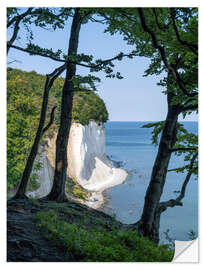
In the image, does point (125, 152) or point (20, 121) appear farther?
point (125, 152)

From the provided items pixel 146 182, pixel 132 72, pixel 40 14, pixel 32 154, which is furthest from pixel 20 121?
pixel 146 182

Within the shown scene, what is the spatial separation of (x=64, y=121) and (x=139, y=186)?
2865mm

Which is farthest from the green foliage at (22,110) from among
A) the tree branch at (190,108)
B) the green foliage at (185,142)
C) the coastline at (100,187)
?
the tree branch at (190,108)

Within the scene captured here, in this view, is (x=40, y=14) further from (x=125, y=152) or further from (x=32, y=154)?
(x=125, y=152)

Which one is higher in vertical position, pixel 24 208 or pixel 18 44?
pixel 18 44

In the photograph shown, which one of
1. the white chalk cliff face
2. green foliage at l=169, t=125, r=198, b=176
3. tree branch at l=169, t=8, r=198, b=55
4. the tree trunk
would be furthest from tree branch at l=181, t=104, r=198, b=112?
the white chalk cliff face

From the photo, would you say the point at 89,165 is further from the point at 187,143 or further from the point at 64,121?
the point at 187,143

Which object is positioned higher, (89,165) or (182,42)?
(182,42)

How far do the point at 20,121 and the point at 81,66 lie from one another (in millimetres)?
1276

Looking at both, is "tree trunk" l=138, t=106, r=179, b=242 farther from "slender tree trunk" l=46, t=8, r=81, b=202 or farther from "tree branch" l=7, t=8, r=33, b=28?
"tree branch" l=7, t=8, r=33, b=28

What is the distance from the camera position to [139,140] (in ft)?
22.5

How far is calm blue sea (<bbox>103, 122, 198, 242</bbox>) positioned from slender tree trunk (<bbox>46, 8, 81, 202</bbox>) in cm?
82

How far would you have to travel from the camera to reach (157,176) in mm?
4371
